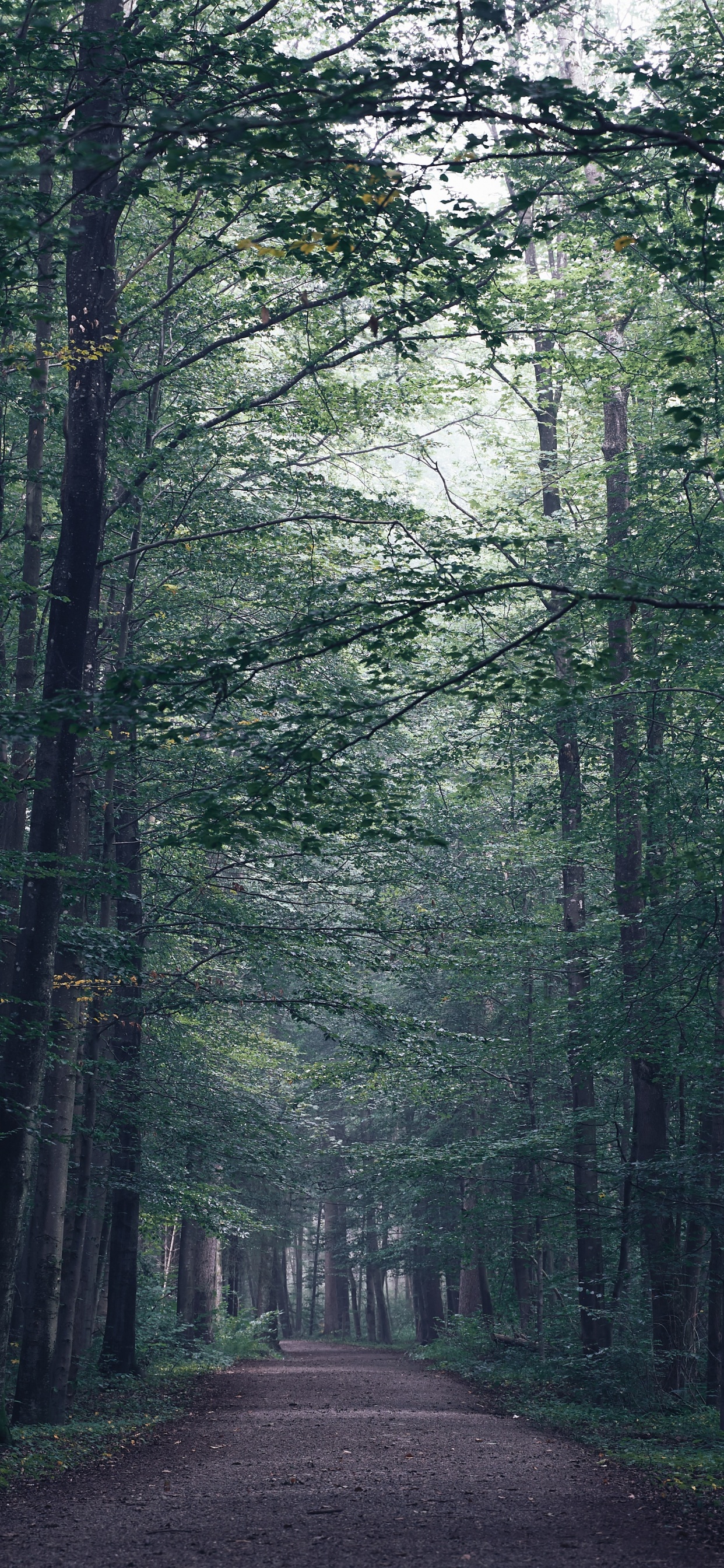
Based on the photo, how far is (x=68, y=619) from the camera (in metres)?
9.80

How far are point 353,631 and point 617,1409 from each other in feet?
30.5

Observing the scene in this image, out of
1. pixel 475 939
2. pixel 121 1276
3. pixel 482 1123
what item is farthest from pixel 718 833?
pixel 482 1123

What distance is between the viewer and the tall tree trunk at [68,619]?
8586mm

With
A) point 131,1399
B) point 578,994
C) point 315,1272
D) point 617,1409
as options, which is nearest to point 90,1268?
point 131,1399

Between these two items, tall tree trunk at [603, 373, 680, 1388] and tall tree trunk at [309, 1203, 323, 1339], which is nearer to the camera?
tall tree trunk at [603, 373, 680, 1388]

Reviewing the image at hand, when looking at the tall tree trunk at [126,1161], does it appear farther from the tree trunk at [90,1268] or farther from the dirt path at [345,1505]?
the dirt path at [345,1505]

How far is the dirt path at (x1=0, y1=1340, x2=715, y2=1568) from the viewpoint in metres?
5.69

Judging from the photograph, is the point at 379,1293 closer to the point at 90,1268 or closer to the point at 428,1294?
the point at 428,1294

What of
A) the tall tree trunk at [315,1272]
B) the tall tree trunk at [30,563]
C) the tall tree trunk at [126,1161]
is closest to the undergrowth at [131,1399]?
the tall tree trunk at [126,1161]

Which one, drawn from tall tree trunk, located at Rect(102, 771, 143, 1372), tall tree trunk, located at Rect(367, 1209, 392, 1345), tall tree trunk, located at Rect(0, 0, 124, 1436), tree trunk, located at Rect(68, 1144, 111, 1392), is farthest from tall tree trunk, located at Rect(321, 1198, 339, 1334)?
tall tree trunk, located at Rect(0, 0, 124, 1436)

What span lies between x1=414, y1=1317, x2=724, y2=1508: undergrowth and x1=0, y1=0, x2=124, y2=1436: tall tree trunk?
5226 mm

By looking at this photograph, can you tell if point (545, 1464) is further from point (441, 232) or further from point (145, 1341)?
point (145, 1341)

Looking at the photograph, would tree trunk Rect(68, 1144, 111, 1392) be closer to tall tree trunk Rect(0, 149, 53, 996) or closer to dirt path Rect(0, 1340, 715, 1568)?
dirt path Rect(0, 1340, 715, 1568)

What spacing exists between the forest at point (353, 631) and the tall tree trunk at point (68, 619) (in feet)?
0.15
